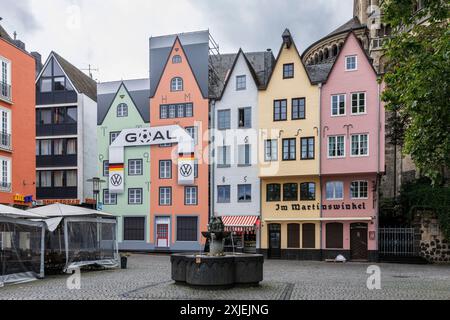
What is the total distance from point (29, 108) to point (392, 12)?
24.5 meters

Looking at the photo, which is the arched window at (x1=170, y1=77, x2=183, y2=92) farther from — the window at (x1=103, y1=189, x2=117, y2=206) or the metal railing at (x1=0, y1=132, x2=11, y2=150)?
the metal railing at (x1=0, y1=132, x2=11, y2=150)

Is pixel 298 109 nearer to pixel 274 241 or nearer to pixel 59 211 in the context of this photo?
pixel 274 241

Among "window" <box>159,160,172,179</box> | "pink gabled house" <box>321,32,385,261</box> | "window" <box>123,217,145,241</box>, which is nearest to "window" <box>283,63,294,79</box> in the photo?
"pink gabled house" <box>321,32,385,261</box>

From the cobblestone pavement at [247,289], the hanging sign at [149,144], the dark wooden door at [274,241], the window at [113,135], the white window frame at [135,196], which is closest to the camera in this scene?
the cobblestone pavement at [247,289]

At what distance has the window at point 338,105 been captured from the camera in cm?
3597

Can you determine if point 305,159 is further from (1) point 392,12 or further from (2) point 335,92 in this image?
(1) point 392,12

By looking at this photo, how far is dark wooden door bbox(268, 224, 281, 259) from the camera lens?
36.9m

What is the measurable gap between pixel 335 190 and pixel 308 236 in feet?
12.0

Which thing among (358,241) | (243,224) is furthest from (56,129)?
(358,241)

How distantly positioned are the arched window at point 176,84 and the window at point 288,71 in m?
8.27

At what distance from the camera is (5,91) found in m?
30.7

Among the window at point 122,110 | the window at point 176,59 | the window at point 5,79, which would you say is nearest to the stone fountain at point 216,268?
the window at point 5,79

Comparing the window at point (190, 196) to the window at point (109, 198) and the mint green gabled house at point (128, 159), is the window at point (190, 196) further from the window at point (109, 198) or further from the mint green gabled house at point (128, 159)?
the window at point (109, 198)

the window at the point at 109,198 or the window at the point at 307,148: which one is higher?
the window at the point at 307,148
